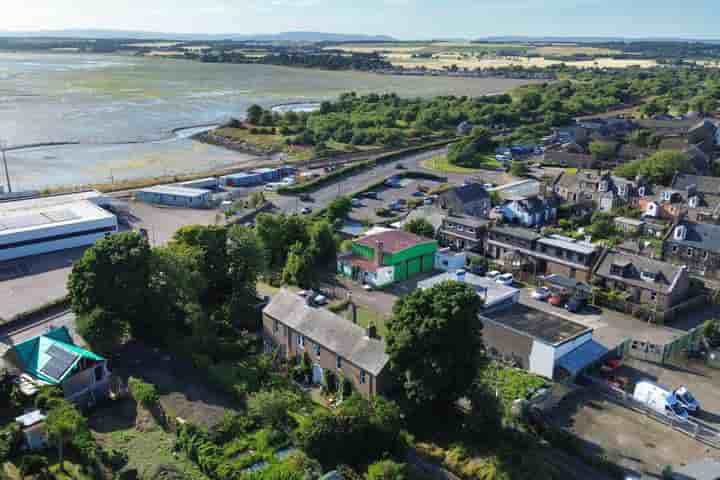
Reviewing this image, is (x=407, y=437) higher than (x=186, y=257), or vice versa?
(x=186, y=257)

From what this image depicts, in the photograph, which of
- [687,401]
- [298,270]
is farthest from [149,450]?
[687,401]

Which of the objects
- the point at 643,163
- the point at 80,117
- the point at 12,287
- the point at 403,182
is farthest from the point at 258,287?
the point at 80,117

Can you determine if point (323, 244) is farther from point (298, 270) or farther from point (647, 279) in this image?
point (647, 279)

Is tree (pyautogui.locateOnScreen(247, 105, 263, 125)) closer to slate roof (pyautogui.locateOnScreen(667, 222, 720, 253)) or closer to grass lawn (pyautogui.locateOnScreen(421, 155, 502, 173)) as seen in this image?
grass lawn (pyautogui.locateOnScreen(421, 155, 502, 173))

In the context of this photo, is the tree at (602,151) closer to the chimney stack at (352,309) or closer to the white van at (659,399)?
the chimney stack at (352,309)

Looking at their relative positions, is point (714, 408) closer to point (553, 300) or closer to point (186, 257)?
point (553, 300)

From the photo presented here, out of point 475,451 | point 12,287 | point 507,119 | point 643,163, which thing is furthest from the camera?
point 507,119
